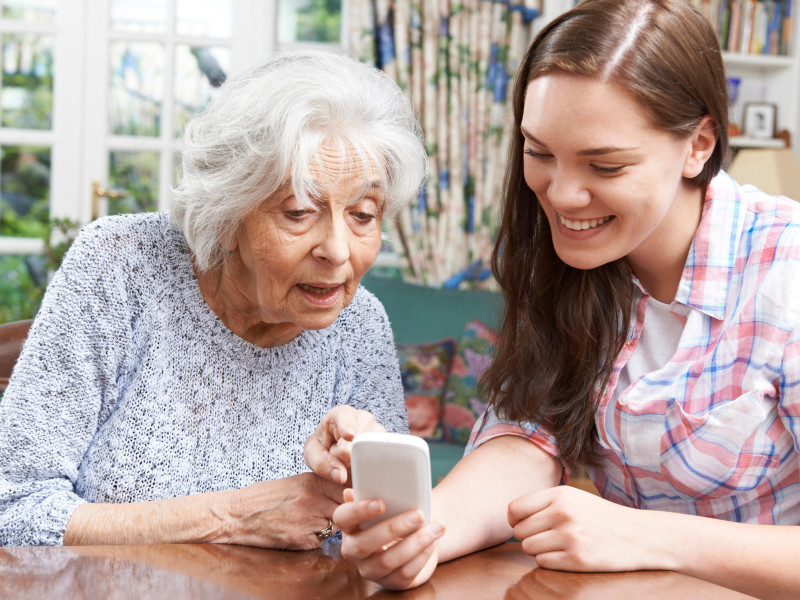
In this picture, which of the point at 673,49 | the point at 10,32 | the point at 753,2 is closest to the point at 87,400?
the point at 673,49

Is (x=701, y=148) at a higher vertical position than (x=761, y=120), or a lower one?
lower

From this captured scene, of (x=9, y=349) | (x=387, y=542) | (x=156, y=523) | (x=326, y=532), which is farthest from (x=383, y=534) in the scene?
(x=9, y=349)

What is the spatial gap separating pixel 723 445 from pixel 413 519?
461 millimetres

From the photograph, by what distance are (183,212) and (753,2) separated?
11.9 ft

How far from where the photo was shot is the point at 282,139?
1.20 meters

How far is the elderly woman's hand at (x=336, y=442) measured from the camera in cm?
108

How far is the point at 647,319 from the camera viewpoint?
48.5 inches

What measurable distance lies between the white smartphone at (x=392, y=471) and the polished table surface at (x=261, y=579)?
101 mm

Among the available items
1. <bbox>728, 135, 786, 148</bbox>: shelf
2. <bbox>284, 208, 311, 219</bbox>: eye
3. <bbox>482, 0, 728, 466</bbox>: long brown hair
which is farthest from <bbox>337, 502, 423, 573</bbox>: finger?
<bbox>728, 135, 786, 148</bbox>: shelf

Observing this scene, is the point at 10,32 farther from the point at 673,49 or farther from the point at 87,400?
the point at 673,49

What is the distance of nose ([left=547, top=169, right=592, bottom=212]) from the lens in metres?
1.06

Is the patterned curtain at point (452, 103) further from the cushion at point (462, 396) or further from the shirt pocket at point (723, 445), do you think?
the shirt pocket at point (723, 445)

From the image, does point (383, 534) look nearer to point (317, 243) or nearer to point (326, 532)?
point (326, 532)

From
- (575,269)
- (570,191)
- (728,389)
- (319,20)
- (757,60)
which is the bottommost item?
(728,389)
